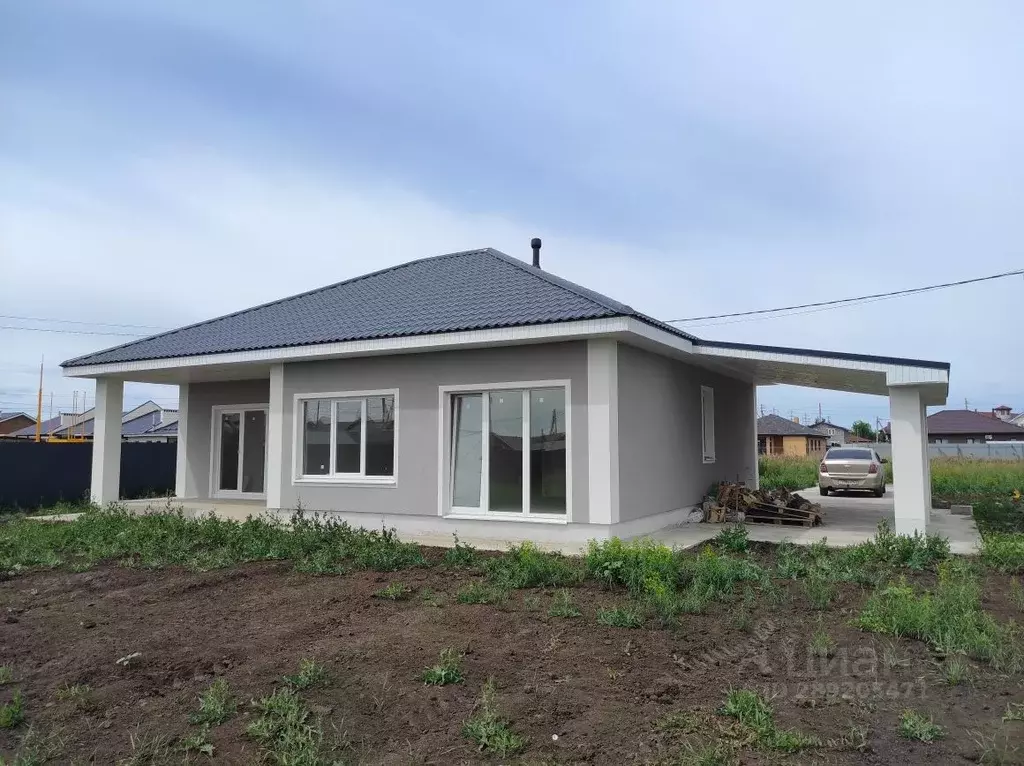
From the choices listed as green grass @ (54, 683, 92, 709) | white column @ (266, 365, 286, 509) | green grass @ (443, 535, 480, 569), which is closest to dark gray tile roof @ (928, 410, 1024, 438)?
white column @ (266, 365, 286, 509)

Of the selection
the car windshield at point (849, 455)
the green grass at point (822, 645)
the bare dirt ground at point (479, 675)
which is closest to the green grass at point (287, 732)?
the bare dirt ground at point (479, 675)

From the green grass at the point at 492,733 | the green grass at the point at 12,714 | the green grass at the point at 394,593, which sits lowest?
the green grass at the point at 12,714

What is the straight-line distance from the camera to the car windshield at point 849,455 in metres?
19.8

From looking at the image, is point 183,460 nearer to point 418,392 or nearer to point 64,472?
point 64,472

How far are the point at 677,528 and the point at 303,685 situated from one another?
7.82m

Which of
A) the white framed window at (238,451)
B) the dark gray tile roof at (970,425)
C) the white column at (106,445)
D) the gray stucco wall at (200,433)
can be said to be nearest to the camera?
the white column at (106,445)

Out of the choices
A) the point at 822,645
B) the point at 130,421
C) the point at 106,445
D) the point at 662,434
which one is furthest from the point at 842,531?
the point at 130,421

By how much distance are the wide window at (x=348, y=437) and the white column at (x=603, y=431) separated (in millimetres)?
3400

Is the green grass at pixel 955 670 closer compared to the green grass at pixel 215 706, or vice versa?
the green grass at pixel 215 706

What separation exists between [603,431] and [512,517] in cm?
186

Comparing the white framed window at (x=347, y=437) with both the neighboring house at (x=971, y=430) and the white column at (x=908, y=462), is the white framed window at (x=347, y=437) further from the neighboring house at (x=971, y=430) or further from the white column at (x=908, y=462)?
the neighboring house at (x=971, y=430)

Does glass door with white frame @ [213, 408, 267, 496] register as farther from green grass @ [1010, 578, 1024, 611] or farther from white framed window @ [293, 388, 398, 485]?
green grass @ [1010, 578, 1024, 611]

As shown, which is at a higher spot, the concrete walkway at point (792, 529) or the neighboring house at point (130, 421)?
the neighboring house at point (130, 421)

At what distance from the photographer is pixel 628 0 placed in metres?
8.69
